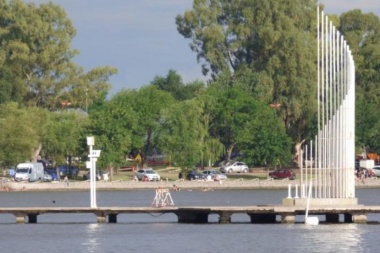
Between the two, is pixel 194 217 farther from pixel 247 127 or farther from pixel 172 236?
pixel 247 127

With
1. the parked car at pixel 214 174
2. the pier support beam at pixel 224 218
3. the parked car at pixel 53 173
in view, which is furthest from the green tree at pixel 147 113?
the pier support beam at pixel 224 218

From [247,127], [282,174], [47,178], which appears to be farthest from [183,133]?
[47,178]

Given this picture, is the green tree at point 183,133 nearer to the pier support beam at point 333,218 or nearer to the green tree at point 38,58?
the green tree at point 38,58

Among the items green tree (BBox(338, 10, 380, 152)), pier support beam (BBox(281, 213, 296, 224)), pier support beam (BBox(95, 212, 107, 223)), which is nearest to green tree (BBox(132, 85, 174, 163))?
green tree (BBox(338, 10, 380, 152))

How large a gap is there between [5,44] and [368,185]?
36354 mm

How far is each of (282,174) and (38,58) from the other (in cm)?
2575

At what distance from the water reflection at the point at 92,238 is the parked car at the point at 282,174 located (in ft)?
177

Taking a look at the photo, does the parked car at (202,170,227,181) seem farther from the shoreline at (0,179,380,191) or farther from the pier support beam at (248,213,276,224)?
the pier support beam at (248,213,276,224)

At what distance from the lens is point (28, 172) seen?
121m

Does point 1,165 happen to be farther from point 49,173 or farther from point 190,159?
point 190,159

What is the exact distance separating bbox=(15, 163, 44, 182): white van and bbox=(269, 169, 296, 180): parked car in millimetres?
19532

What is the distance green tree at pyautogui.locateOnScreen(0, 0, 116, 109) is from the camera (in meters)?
134

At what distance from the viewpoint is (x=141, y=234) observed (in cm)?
6581

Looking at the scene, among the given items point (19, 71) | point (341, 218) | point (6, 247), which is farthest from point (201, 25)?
point (6, 247)
